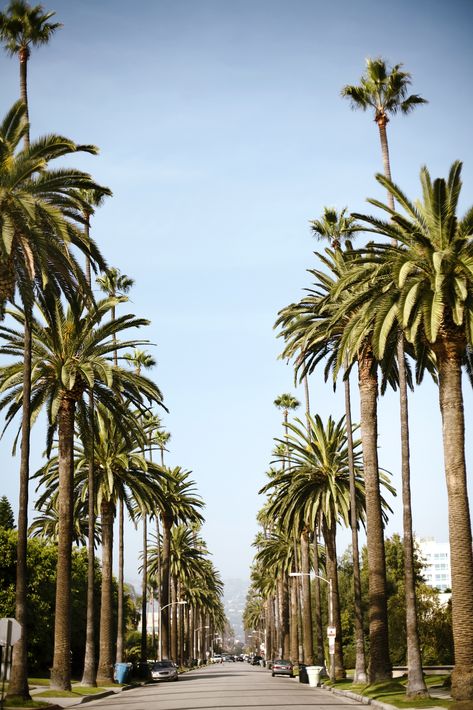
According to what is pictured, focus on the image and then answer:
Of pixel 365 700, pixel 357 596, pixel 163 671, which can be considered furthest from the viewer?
pixel 163 671

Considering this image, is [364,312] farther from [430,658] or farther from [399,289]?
[430,658]

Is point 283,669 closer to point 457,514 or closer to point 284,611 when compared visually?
point 284,611

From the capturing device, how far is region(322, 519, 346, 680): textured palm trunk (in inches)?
1833

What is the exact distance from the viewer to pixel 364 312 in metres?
27.5

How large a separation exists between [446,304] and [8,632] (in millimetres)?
15382

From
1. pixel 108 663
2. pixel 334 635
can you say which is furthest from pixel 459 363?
pixel 108 663

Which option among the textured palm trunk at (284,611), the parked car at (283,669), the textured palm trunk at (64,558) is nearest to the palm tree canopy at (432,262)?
the textured palm trunk at (64,558)

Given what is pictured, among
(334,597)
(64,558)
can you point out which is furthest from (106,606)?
(64,558)

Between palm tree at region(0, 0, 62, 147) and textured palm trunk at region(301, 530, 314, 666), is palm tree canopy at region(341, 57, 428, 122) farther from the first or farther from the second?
textured palm trunk at region(301, 530, 314, 666)

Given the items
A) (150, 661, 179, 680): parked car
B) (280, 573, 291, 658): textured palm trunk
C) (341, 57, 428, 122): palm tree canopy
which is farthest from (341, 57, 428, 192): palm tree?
(280, 573, 291, 658): textured palm trunk

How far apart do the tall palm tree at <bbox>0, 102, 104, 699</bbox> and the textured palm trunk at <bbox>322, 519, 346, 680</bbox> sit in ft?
76.9

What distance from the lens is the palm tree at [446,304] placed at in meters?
24.0

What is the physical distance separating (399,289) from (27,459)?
1356 cm

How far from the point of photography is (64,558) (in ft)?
115
